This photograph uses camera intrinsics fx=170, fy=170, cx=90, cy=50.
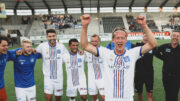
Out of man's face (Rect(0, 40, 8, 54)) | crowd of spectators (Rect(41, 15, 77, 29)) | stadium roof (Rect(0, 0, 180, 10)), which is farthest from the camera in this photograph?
stadium roof (Rect(0, 0, 180, 10))

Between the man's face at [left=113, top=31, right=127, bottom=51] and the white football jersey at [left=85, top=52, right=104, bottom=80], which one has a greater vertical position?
the man's face at [left=113, top=31, right=127, bottom=51]

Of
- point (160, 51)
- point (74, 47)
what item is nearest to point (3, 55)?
point (74, 47)

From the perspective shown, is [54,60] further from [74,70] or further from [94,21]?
[94,21]

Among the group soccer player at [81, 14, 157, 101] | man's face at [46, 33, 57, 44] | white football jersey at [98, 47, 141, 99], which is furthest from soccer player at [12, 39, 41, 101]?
white football jersey at [98, 47, 141, 99]

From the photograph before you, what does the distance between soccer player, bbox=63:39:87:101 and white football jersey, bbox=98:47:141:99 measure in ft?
6.17

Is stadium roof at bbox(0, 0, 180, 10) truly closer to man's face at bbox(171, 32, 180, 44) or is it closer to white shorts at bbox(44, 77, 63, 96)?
white shorts at bbox(44, 77, 63, 96)

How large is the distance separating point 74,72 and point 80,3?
119 feet

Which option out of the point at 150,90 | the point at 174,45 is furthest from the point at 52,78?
the point at 174,45

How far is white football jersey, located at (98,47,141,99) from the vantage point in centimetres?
268

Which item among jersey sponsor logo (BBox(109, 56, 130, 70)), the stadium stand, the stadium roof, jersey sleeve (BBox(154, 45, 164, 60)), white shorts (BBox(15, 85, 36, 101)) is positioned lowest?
white shorts (BBox(15, 85, 36, 101))

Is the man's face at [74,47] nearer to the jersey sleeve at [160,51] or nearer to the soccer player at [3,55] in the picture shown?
the soccer player at [3,55]

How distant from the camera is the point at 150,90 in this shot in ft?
15.5

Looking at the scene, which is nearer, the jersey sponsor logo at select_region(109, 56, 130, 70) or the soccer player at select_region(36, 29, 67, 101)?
the jersey sponsor logo at select_region(109, 56, 130, 70)

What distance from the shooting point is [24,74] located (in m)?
3.94
